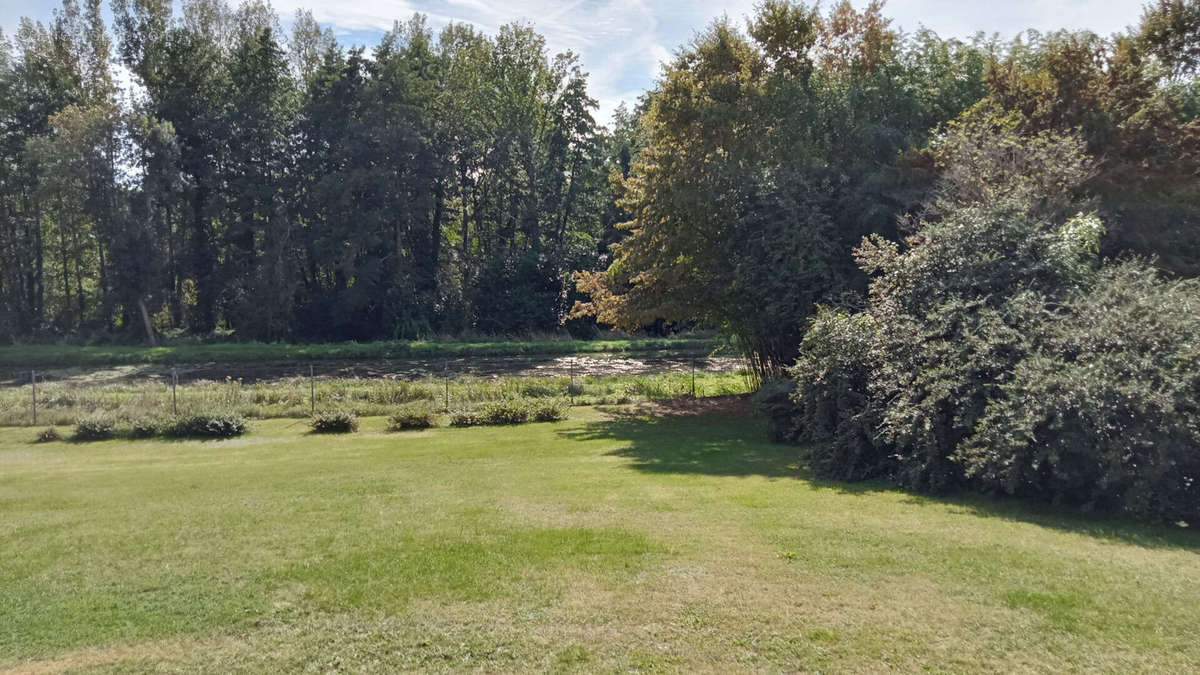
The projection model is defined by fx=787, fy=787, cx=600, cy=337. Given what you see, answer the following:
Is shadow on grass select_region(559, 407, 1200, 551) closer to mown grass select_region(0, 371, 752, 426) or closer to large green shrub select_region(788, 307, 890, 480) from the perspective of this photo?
large green shrub select_region(788, 307, 890, 480)

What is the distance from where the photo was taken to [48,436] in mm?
20109

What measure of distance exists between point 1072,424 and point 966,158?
31.2ft

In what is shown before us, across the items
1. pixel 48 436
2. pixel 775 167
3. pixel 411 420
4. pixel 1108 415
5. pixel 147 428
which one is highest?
pixel 775 167

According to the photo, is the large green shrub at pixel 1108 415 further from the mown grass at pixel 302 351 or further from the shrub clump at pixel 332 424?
the mown grass at pixel 302 351

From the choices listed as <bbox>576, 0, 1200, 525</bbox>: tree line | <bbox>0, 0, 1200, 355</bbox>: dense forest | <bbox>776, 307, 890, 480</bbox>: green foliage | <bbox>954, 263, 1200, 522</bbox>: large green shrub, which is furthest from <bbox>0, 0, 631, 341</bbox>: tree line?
<bbox>954, 263, 1200, 522</bbox>: large green shrub

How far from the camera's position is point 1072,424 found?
984cm

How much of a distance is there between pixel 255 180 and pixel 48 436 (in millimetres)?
33658

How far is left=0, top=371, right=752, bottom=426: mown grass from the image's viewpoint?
2267 centimetres

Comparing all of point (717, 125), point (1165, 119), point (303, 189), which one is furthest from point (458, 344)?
Result: point (1165, 119)

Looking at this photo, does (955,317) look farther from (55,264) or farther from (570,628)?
(55,264)

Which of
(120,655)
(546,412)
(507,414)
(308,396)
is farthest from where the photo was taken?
(308,396)

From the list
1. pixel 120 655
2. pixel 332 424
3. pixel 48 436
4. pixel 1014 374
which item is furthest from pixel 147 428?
pixel 1014 374

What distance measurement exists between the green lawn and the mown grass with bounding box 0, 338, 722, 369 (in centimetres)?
3205

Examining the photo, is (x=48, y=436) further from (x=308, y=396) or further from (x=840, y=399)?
(x=840, y=399)
